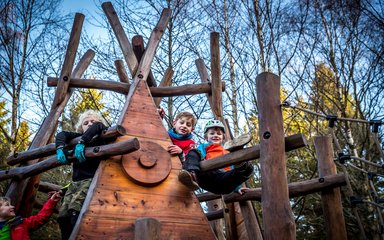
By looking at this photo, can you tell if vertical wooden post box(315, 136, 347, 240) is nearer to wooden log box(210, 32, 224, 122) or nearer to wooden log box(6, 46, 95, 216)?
A: wooden log box(210, 32, 224, 122)

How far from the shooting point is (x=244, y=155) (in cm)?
317

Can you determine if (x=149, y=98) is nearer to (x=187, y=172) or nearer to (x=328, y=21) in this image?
(x=187, y=172)

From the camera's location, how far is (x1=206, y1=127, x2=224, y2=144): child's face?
4301mm

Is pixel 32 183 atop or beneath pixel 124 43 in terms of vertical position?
beneath

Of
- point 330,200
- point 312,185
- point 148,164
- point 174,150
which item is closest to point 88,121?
point 148,164

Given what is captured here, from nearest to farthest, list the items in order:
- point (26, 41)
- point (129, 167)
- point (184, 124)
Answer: point (129, 167)
point (184, 124)
point (26, 41)

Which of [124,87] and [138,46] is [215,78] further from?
[124,87]

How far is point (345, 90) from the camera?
7766mm

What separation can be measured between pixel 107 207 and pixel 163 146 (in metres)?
1.00

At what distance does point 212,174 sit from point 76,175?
55.5 inches

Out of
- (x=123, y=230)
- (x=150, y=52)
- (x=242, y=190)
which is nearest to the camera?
(x=123, y=230)

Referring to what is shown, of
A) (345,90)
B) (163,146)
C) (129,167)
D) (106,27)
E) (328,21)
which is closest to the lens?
(129,167)

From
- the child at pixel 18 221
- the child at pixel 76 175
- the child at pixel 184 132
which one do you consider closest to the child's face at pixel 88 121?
the child at pixel 76 175

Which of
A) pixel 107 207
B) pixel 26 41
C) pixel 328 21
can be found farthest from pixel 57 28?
pixel 107 207
